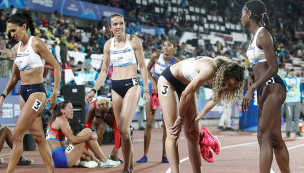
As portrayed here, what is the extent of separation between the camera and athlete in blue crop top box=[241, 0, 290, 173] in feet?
12.9

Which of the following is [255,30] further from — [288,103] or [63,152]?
[288,103]

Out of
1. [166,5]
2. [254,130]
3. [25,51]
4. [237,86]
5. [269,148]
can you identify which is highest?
[166,5]

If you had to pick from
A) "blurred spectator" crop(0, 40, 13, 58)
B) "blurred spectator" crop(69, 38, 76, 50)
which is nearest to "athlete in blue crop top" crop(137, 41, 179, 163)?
"blurred spectator" crop(0, 40, 13, 58)

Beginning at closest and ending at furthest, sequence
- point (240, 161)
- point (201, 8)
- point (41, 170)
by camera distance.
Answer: point (41, 170)
point (240, 161)
point (201, 8)

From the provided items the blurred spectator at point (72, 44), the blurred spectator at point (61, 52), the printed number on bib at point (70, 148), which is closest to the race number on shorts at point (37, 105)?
the printed number on bib at point (70, 148)

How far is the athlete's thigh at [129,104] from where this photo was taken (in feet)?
16.7

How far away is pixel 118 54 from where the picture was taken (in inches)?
211

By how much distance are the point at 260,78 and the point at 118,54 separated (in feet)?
7.40

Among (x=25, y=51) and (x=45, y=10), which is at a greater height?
(x=45, y=10)

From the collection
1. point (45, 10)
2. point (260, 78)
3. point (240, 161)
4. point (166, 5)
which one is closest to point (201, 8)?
point (166, 5)

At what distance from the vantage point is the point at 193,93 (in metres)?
3.95

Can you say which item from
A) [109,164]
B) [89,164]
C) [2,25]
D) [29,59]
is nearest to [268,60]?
[29,59]

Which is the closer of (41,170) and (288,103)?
(41,170)

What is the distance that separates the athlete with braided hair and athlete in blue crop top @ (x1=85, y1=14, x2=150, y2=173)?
82 cm
